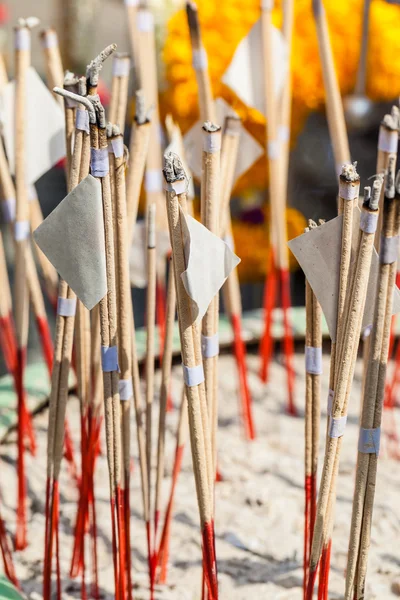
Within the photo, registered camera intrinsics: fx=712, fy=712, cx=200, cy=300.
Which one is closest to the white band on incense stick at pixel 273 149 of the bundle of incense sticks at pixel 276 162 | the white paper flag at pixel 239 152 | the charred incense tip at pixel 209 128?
the bundle of incense sticks at pixel 276 162

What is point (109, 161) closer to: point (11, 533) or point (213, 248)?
point (213, 248)

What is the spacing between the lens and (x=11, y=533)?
34.4 inches

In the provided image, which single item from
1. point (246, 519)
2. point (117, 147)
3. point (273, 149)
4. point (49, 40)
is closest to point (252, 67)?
point (273, 149)

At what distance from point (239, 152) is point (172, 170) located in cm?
44

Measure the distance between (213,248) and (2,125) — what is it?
43 cm

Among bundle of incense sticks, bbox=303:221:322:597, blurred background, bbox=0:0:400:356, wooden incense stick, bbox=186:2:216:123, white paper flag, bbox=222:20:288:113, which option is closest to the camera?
bundle of incense sticks, bbox=303:221:322:597

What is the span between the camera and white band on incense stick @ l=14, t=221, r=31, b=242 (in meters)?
0.85

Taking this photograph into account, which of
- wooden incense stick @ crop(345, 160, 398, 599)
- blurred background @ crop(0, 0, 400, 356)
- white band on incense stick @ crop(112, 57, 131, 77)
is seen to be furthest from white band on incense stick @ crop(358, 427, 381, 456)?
blurred background @ crop(0, 0, 400, 356)

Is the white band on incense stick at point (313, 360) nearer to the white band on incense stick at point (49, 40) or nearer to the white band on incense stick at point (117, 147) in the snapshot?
the white band on incense stick at point (117, 147)

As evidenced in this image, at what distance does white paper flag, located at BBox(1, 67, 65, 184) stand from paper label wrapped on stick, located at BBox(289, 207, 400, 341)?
0.35 metres

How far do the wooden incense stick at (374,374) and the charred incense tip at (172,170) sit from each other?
145 millimetres

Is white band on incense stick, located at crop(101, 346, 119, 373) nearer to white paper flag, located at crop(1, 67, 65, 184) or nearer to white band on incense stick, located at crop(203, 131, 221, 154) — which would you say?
white band on incense stick, located at crop(203, 131, 221, 154)

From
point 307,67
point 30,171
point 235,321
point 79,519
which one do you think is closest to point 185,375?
point 79,519

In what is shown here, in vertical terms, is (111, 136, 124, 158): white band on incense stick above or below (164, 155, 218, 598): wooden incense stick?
above
